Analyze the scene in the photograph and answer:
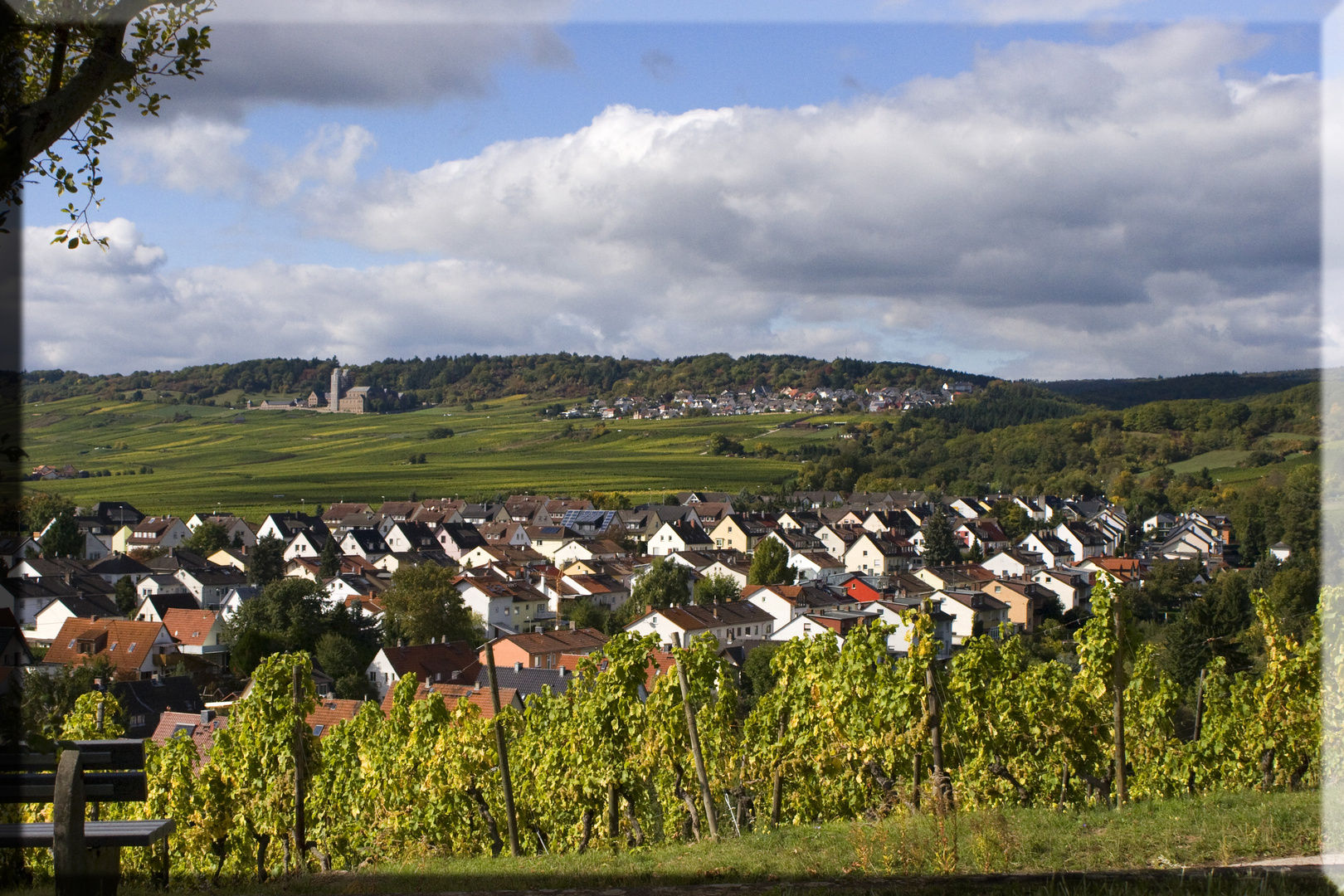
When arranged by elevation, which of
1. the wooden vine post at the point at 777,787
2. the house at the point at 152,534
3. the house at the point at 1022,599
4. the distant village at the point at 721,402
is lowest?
the house at the point at 1022,599

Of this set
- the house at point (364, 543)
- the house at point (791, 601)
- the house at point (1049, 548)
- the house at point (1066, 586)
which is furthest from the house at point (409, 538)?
the house at point (1049, 548)

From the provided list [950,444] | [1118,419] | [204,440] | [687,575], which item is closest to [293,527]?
[687,575]

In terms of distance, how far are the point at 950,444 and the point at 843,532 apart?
48.7m

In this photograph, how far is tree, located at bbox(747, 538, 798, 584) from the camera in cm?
5062

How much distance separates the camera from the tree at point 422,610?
37.8m

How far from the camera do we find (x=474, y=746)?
11.2 m

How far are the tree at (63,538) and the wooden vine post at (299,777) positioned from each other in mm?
50982

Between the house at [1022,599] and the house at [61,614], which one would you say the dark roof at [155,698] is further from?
the house at [1022,599]

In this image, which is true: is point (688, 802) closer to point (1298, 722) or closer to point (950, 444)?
point (1298, 722)

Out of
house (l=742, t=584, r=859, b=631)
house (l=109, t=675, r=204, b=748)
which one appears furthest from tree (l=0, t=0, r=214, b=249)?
house (l=742, t=584, r=859, b=631)

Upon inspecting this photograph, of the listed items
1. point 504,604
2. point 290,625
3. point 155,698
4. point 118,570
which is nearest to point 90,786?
point 155,698

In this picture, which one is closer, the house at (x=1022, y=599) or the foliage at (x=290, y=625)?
the foliage at (x=290, y=625)

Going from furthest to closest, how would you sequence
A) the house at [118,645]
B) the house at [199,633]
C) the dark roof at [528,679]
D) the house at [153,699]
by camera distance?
the house at [199,633] < the house at [118,645] < the dark roof at [528,679] < the house at [153,699]

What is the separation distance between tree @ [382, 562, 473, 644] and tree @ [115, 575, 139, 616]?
1485cm
